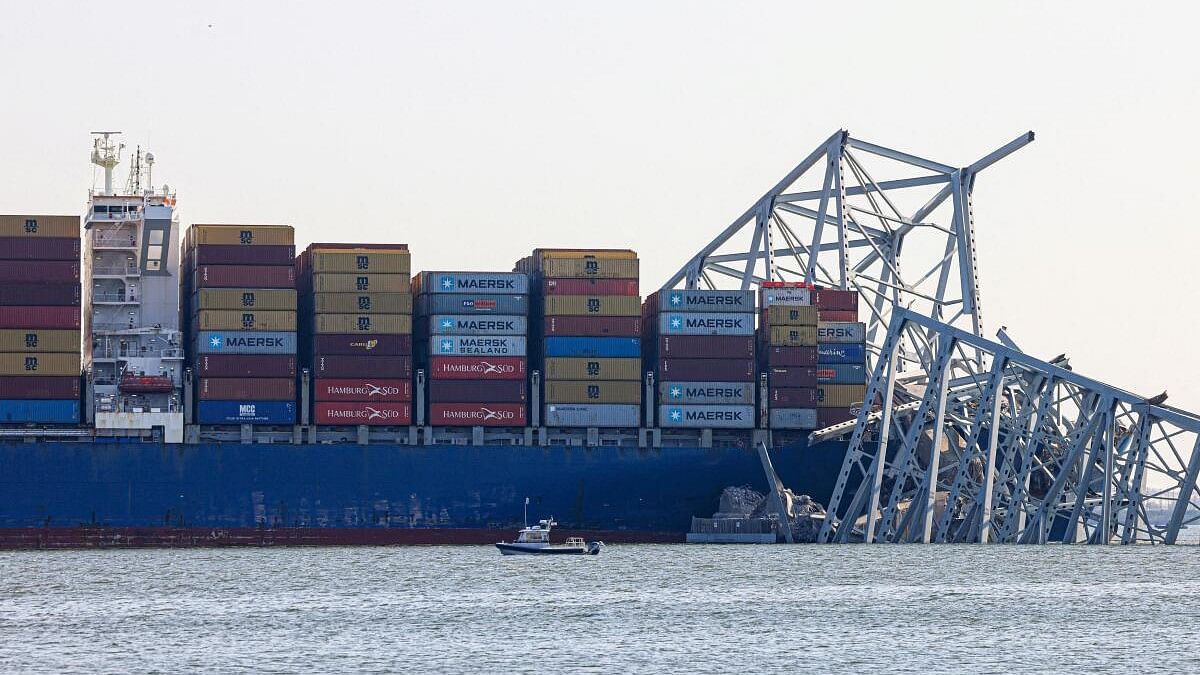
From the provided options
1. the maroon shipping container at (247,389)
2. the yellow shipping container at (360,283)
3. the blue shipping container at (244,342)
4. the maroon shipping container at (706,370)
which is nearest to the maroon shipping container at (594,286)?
the maroon shipping container at (706,370)

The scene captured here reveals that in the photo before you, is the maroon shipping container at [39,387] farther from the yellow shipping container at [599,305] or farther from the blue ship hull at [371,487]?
the yellow shipping container at [599,305]

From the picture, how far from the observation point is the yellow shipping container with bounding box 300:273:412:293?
375 ft

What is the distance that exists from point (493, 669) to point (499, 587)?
26.2 m

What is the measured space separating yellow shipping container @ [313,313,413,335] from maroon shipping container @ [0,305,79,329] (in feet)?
39.4

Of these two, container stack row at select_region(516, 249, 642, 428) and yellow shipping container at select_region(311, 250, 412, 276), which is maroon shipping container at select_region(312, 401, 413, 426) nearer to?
yellow shipping container at select_region(311, 250, 412, 276)

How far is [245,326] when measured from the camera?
113 meters

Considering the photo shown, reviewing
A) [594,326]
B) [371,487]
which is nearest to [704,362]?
[594,326]

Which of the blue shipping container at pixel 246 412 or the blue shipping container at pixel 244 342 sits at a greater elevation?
the blue shipping container at pixel 244 342

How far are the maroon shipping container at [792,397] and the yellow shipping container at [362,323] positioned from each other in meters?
19.0

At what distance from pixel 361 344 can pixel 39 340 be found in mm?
15688

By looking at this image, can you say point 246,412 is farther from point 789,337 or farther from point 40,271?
point 789,337

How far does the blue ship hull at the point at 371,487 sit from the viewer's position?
11112cm

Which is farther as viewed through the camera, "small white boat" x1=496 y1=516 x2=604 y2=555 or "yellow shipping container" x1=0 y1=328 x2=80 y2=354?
"yellow shipping container" x1=0 y1=328 x2=80 y2=354

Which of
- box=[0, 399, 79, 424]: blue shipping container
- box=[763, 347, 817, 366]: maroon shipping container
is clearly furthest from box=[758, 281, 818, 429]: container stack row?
box=[0, 399, 79, 424]: blue shipping container
